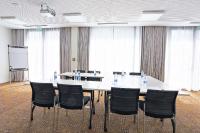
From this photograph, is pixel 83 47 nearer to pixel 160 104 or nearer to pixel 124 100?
pixel 124 100

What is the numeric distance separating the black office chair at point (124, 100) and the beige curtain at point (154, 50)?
443cm

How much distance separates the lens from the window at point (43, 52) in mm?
7734

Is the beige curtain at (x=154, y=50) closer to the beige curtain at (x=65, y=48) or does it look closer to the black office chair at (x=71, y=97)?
the beige curtain at (x=65, y=48)

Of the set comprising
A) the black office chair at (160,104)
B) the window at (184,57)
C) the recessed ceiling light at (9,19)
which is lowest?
the black office chair at (160,104)

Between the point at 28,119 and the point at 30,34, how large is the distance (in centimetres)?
550

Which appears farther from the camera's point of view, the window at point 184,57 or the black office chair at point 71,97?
the window at point 184,57

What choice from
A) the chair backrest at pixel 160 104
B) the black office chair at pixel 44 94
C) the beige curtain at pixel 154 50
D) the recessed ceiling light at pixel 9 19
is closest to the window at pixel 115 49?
the beige curtain at pixel 154 50

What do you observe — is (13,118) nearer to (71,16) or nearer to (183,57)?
(71,16)

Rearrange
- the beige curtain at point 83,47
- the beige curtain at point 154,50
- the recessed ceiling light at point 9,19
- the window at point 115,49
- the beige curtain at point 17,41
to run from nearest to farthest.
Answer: the recessed ceiling light at point 9,19
the beige curtain at point 154,50
the window at point 115,49
the beige curtain at point 83,47
the beige curtain at point 17,41

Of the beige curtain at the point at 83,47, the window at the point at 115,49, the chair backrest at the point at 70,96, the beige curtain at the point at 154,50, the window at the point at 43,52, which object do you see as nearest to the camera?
the chair backrest at the point at 70,96

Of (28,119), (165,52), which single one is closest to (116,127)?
(28,119)

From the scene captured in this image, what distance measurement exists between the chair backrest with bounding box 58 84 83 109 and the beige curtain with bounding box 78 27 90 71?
14.2ft

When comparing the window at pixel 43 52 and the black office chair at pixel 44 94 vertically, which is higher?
the window at pixel 43 52

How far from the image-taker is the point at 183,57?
6.84m
